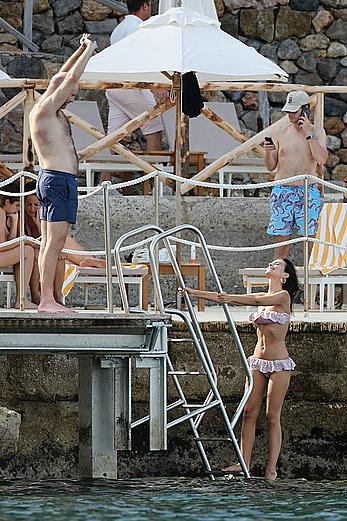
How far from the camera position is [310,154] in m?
12.9

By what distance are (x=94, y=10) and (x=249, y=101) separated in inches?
82.9

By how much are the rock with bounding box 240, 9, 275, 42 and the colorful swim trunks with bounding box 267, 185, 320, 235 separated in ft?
23.4

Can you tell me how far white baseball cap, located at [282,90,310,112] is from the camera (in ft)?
41.0

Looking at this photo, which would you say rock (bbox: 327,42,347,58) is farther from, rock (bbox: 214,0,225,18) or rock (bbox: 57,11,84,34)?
rock (bbox: 57,11,84,34)

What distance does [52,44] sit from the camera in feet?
63.3

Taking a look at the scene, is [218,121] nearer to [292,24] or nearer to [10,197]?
[10,197]

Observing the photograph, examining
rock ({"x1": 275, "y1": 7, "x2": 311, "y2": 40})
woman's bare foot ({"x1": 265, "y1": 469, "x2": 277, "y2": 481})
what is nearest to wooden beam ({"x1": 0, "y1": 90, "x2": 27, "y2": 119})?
woman's bare foot ({"x1": 265, "y1": 469, "x2": 277, "y2": 481})

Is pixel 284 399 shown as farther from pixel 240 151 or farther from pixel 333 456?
pixel 240 151

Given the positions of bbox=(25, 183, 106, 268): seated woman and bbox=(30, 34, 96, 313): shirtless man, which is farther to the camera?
bbox=(25, 183, 106, 268): seated woman

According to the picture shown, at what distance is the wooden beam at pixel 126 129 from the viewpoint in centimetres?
1389

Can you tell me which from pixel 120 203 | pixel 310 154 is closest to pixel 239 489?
pixel 310 154

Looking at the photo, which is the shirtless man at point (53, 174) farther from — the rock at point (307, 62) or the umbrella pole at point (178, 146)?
the rock at point (307, 62)

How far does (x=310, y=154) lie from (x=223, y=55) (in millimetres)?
1020

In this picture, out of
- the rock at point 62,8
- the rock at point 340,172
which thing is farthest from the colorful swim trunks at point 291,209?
the rock at point 62,8
